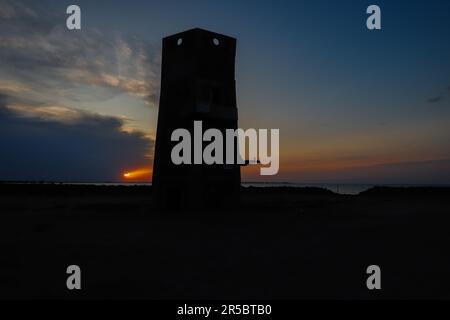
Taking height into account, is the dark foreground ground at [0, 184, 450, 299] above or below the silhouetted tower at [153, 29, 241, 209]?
below

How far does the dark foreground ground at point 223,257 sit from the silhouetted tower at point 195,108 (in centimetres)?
298

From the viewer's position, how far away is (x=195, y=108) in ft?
74.3

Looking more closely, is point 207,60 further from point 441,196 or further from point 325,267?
point 441,196

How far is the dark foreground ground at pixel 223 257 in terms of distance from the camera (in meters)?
8.88

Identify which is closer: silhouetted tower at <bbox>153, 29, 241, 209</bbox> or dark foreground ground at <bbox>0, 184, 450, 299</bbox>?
A: dark foreground ground at <bbox>0, 184, 450, 299</bbox>

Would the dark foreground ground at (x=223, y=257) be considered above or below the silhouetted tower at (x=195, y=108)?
below

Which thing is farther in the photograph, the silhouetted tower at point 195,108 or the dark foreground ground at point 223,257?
the silhouetted tower at point 195,108

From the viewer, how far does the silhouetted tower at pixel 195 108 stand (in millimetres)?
23234

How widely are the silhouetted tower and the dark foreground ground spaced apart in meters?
2.98

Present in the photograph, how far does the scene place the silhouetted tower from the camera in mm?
23234
